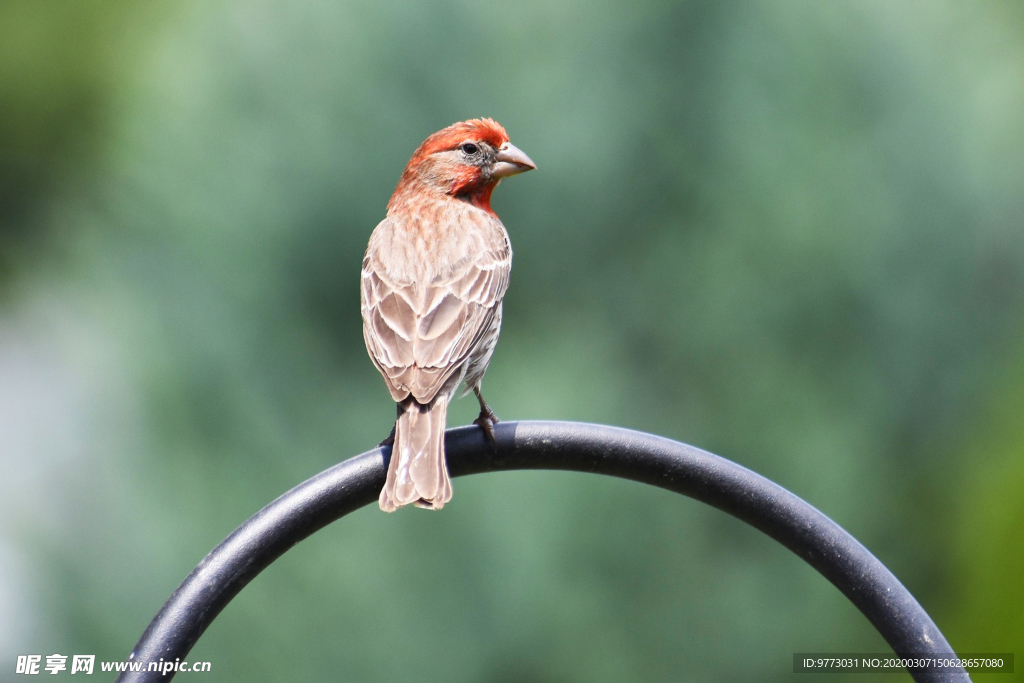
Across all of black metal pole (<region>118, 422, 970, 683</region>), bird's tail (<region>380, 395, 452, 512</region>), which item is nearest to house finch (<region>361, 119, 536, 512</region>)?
bird's tail (<region>380, 395, 452, 512</region>)

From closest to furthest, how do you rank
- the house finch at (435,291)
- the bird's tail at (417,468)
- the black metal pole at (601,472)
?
the black metal pole at (601,472) → the bird's tail at (417,468) → the house finch at (435,291)

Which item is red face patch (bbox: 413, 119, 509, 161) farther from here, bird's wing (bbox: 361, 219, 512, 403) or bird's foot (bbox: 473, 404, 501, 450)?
bird's foot (bbox: 473, 404, 501, 450)

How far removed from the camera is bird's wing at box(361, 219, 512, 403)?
2.74 metres

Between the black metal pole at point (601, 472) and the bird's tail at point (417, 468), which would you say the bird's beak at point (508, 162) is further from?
the black metal pole at point (601, 472)

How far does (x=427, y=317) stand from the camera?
2969mm

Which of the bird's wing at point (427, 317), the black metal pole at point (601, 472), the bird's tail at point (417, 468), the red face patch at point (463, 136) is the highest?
the red face patch at point (463, 136)

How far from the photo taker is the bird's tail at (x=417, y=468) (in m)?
2.32

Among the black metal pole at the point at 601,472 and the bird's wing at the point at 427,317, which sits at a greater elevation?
the bird's wing at the point at 427,317

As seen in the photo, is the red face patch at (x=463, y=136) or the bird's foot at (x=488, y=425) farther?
the red face patch at (x=463, y=136)

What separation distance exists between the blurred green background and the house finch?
4.28ft

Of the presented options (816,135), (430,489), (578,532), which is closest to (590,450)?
(430,489)

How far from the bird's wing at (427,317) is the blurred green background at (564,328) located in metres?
1.67

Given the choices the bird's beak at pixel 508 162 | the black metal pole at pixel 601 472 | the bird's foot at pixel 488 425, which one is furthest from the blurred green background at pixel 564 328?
the black metal pole at pixel 601 472

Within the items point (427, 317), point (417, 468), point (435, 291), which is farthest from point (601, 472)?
point (435, 291)
